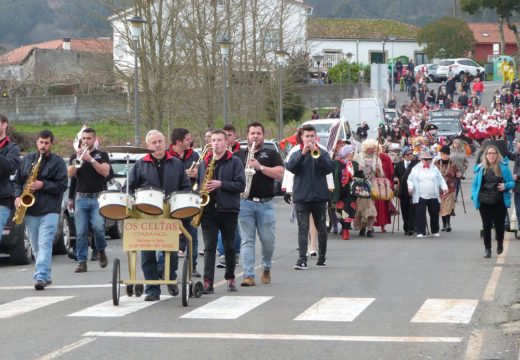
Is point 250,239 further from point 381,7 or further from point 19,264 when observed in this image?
point 381,7

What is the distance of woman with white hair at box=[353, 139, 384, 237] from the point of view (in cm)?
2272

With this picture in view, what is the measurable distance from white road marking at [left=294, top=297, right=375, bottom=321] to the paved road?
10 mm

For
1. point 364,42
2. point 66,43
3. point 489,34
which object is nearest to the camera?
point 66,43

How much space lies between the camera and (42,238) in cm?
1488

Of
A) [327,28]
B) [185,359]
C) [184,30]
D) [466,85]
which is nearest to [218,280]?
[185,359]

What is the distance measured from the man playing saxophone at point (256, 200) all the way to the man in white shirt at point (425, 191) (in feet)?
28.2

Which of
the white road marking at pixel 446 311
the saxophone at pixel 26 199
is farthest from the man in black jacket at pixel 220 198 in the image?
the white road marking at pixel 446 311

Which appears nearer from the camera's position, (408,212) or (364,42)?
(408,212)

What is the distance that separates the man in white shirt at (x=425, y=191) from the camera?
23.1 metres

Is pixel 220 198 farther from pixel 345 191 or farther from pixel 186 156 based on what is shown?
pixel 345 191

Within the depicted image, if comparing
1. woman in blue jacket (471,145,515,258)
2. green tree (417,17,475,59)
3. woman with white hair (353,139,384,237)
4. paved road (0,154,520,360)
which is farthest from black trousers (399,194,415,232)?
green tree (417,17,475,59)

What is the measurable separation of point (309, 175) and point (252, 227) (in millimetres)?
2127

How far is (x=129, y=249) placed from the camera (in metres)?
13.1

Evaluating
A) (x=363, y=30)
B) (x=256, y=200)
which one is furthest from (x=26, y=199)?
(x=363, y=30)
